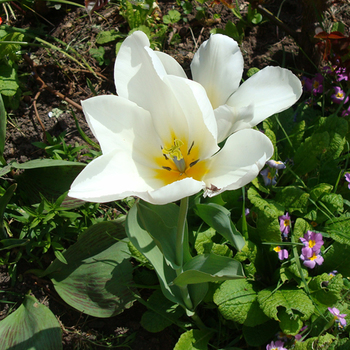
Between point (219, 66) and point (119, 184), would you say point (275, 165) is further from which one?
point (119, 184)

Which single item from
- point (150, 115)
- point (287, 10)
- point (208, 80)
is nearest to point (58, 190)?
point (150, 115)

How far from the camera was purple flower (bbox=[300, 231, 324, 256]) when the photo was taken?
4.58 ft

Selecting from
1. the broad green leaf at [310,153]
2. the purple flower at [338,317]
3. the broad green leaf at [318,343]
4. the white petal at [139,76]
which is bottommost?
the broad green leaf at [318,343]

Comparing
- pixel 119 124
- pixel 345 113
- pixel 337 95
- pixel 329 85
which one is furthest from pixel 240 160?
pixel 329 85

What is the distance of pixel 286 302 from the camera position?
1313 millimetres

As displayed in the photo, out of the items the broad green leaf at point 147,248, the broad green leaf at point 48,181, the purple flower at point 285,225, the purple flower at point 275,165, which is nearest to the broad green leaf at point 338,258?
the purple flower at point 285,225

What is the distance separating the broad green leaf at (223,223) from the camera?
98 centimetres

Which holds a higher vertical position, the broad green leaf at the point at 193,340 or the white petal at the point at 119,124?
the white petal at the point at 119,124

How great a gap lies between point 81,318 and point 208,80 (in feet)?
4.33

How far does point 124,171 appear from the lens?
2.76 feet

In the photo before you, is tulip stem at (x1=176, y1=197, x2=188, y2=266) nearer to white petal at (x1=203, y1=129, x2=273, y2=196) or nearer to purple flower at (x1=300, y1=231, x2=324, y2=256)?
white petal at (x1=203, y1=129, x2=273, y2=196)

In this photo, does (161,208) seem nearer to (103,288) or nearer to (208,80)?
(208,80)

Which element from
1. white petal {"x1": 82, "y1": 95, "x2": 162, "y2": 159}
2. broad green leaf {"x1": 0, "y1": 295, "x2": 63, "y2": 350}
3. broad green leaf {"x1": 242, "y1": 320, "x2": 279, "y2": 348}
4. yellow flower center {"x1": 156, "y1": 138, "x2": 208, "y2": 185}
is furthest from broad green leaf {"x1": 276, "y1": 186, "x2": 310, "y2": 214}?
broad green leaf {"x1": 0, "y1": 295, "x2": 63, "y2": 350}

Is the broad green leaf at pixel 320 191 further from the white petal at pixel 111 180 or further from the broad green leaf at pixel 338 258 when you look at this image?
the white petal at pixel 111 180
